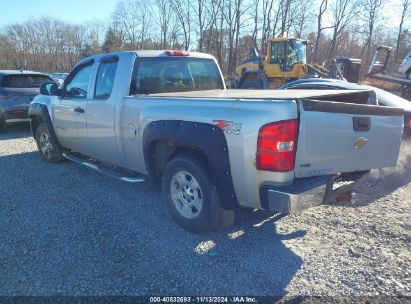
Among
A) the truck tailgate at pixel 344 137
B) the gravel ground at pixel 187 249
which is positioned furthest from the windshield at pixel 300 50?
the truck tailgate at pixel 344 137

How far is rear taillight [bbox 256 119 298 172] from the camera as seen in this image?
2758 millimetres

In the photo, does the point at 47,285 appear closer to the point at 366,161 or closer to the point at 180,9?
the point at 366,161

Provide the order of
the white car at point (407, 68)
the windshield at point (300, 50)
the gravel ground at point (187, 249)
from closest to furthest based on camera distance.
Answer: the gravel ground at point (187, 249)
the windshield at point (300, 50)
the white car at point (407, 68)

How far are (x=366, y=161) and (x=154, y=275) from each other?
7.62ft

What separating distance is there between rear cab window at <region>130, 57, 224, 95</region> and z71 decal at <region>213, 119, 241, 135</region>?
1737 mm

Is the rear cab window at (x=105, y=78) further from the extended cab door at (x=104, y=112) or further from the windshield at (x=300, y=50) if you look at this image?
→ the windshield at (x=300, y=50)

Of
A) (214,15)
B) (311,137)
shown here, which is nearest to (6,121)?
(311,137)

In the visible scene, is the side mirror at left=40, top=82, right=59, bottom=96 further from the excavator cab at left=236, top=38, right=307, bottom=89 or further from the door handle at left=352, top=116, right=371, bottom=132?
the excavator cab at left=236, top=38, right=307, bottom=89

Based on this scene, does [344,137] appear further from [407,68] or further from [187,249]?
[407,68]

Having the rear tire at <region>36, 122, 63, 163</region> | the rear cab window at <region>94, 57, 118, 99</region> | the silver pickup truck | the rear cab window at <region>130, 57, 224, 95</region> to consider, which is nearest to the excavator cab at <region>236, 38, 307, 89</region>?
the rear cab window at <region>130, 57, 224, 95</region>

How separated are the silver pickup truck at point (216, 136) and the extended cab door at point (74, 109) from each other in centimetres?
3

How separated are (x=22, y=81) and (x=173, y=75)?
22.4ft

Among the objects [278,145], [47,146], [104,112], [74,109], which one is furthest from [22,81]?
[278,145]

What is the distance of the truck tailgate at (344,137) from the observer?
2855mm
